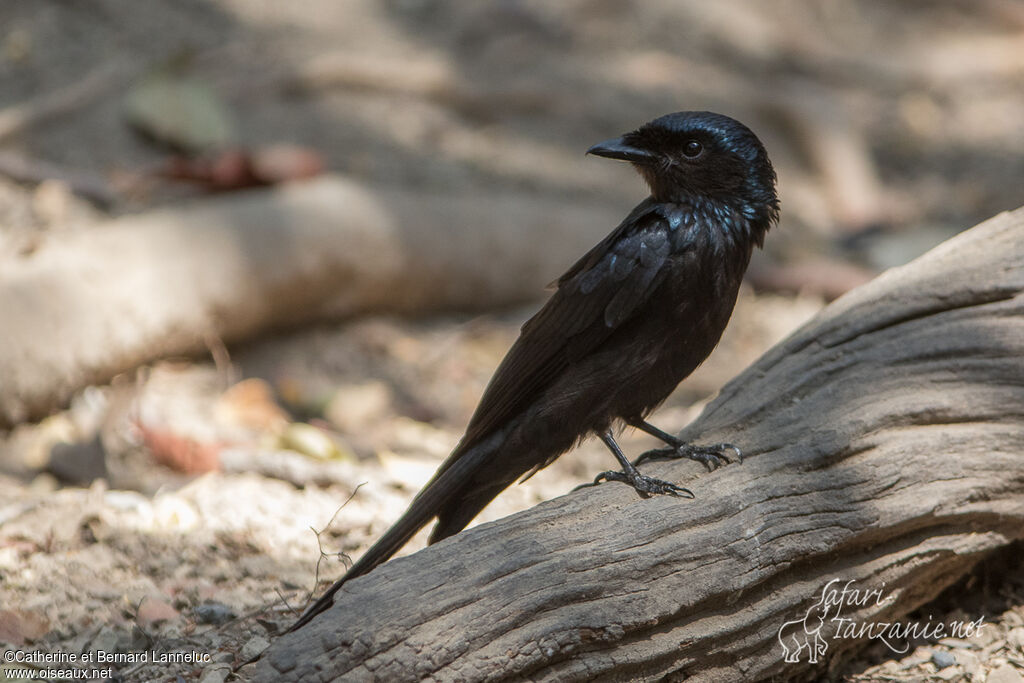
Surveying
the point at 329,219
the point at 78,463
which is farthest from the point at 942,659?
the point at 329,219

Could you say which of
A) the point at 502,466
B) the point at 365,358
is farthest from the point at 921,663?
the point at 365,358

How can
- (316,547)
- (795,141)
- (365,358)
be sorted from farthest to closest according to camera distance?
(795,141) < (365,358) < (316,547)

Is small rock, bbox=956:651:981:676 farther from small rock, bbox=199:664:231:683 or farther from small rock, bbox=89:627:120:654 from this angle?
small rock, bbox=89:627:120:654

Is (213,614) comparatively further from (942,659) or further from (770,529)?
(942,659)

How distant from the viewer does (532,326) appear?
335 cm

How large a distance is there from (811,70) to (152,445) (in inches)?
288

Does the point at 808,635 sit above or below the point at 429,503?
below

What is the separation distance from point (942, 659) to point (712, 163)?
162 cm

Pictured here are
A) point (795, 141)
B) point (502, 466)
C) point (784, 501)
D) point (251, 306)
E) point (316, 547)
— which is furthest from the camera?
point (795, 141)

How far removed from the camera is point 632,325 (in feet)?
10.6

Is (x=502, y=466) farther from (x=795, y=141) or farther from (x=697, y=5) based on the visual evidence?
(x=697, y=5)

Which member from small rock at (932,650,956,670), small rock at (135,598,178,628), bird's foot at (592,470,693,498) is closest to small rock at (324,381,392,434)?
small rock at (135,598,178,628)

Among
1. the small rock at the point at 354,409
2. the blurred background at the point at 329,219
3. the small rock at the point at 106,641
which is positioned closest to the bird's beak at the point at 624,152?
the blurred background at the point at 329,219

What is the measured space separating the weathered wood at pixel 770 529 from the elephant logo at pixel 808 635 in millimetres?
28
